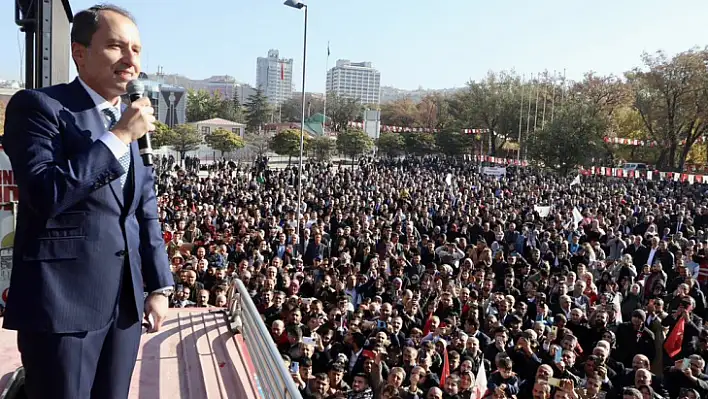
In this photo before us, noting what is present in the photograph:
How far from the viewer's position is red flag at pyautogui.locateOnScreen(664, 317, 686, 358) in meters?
6.25

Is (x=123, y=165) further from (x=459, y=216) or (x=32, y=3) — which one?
(x=459, y=216)

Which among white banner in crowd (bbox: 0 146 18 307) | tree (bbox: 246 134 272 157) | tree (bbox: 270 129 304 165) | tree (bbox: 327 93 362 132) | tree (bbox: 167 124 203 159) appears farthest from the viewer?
tree (bbox: 327 93 362 132)

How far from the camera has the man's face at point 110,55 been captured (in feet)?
4.94

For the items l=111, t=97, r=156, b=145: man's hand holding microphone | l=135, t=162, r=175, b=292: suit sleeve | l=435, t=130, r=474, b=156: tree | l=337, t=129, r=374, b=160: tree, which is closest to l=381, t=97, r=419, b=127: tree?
l=435, t=130, r=474, b=156: tree

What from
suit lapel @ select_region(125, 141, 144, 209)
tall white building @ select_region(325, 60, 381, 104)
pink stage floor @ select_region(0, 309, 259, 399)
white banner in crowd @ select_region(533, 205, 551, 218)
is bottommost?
white banner in crowd @ select_region(533, 205, 551, 218)

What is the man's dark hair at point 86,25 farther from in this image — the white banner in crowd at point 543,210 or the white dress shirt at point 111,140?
the white banner in crowd at point 543,210

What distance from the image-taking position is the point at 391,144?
5025 cm

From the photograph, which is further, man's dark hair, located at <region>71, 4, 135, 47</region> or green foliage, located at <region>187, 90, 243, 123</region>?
green foliage, located at <region>187, 90, 243, 123</region>

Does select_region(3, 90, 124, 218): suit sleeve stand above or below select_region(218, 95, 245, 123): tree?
below

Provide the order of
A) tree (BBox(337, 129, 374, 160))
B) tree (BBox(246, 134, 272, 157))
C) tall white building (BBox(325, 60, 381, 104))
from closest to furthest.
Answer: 1. tree (BBox(337, 129, 374, 160))
2. tree (BBox(246, 134, 272, 157))
3. tall white building (BBox(325, 60, 381, 104))

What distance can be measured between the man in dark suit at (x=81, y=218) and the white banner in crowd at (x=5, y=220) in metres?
4.22

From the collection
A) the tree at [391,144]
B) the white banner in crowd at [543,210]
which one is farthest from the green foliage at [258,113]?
the white banner in crowd at [543,210]

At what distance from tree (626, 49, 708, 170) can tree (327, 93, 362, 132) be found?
3815 centimetres

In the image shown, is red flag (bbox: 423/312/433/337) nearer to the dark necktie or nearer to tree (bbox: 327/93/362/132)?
the dark necktie
